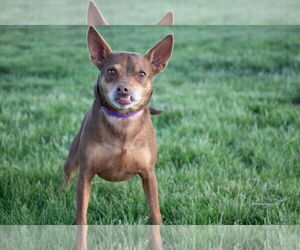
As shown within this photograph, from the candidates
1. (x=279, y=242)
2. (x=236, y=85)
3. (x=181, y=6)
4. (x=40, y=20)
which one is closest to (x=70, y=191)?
(x=279, y=242)

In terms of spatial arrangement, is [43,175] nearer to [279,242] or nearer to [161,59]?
[161,59]

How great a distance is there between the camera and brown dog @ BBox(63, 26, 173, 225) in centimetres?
192

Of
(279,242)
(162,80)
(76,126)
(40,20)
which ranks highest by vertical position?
(40,20)

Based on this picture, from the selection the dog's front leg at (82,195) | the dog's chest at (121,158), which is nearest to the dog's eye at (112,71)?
the dog's chest at (121,158)

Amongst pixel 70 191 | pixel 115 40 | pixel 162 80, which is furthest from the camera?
pixel 115 40

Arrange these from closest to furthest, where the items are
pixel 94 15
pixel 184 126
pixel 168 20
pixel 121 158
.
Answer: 1. pixel 121 158
2. pixel 94 15
3. pixel 168 20
4. pixel 184 126

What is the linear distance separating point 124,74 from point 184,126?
1.83 meters

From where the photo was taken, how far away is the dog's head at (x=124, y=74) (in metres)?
1.87

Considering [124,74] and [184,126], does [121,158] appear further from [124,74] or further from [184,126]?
[184,126]

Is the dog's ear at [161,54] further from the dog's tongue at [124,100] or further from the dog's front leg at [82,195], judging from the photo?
the dog's front leg at [82,195]

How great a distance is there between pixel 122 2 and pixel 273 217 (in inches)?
76.0

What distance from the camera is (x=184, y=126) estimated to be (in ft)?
12.1

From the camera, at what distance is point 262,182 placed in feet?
9.01

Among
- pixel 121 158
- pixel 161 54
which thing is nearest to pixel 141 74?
pixel 161 54
